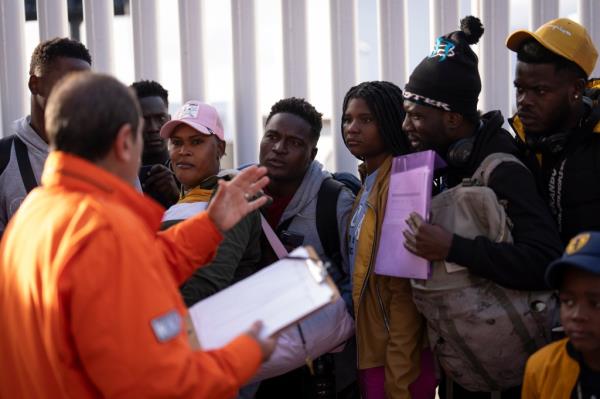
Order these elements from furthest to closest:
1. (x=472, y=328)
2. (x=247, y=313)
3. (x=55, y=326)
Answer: (x=472, y=328) < (x=247, y=313) < (x=55, y=326)

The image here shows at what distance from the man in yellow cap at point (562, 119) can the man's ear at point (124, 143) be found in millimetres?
1733

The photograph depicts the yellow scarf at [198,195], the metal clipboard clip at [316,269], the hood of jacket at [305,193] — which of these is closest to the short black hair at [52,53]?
the yellow scarf at [198,195]

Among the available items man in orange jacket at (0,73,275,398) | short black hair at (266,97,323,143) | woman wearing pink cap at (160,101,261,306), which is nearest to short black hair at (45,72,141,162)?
man in orange jacket at (0,73,275,398)

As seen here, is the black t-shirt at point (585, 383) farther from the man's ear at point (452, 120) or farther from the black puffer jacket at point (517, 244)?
the man's ear at point (452, 120)

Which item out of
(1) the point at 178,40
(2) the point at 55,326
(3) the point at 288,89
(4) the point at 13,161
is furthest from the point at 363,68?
(2) the point at 55,326

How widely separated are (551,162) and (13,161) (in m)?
2.42

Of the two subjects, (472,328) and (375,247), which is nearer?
(472,328)

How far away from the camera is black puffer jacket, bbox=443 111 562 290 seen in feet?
9.13

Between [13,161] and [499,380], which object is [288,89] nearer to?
[13,161]

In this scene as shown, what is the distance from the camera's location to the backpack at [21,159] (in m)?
3.52

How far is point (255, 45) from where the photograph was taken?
183 inches

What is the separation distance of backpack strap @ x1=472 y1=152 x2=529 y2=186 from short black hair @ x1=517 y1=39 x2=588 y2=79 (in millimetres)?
413

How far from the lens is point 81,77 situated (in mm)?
2021

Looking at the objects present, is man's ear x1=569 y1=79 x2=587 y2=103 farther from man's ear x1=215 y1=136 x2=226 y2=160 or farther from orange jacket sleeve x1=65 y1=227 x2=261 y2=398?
orange jacket sleeve x1=65 y1=227 x2=261 y2=398
